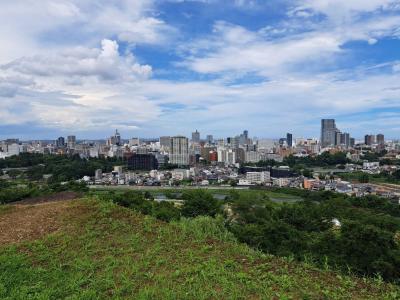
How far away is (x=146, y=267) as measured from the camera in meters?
3.22

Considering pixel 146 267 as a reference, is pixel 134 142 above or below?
above

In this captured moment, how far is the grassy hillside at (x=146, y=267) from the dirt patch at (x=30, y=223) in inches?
0.7

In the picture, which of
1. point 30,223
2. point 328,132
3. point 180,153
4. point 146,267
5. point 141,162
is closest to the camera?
point 146,267

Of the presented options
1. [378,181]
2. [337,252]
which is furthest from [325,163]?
[337,252]

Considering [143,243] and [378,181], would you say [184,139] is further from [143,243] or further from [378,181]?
[143,243]

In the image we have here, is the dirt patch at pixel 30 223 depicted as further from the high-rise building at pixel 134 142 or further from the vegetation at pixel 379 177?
the high-rise building at pixel 134 142

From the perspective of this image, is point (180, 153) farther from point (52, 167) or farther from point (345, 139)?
point (345, 139)

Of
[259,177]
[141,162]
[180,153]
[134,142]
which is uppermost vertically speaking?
[134,142]

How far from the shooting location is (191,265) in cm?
321

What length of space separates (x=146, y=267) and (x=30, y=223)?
218cm

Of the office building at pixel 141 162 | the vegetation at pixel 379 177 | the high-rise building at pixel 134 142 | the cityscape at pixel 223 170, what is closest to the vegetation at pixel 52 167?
the cityscape at pixel 223 170

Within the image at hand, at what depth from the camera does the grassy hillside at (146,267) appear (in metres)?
2.72

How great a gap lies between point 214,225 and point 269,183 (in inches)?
1498

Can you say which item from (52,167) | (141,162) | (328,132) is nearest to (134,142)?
(141,162)
